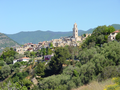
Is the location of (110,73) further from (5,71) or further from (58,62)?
(5,71)

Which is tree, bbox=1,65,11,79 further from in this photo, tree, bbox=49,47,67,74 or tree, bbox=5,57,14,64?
tree, bbox=49,47,67,74

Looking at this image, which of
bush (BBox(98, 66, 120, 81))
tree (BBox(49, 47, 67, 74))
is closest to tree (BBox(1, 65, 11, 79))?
tree (BBox(49, 47, 67, 74))

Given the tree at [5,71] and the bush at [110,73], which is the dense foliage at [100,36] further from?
the tree at [5,71]

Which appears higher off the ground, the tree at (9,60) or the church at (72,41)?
the church at (72,41)

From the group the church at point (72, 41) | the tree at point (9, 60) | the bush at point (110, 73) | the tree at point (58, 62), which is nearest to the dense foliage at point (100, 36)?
the tree at point (58, 62)

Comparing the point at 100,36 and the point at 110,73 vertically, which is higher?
the point at 100,36

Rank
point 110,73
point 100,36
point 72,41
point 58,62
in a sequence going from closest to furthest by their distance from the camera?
1. point 110,73
2. point 58,62
3. point 100,36
4. point 72,41

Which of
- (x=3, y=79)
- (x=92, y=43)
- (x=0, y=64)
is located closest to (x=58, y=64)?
(x=92, y=43)

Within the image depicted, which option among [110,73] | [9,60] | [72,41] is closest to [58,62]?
[110,73]

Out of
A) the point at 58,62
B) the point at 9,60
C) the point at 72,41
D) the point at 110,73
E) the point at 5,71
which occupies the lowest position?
the point at 5,71

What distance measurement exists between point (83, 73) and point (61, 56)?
9974 mm

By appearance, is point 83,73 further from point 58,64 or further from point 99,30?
point 99,30

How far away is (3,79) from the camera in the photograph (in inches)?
1726

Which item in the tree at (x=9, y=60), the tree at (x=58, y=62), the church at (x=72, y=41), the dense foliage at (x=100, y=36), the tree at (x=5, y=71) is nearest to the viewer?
the tree at (x=58, y=62)
